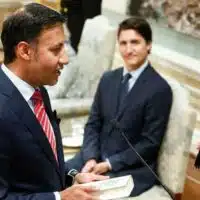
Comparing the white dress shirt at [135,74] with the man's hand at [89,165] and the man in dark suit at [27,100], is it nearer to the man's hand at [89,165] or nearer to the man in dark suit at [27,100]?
the man's hand at [89,165]

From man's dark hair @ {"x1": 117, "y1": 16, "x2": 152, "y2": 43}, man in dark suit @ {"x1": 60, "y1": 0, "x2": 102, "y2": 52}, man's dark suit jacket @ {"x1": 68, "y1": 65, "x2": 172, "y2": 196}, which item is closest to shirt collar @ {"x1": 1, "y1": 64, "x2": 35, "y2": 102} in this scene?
man's dark suit jacket @ {"x1": 68, "y1": 65, "x2": 172, "y2": 196}

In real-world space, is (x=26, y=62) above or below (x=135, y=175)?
above

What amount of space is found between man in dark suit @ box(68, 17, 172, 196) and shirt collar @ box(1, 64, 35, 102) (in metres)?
0.92

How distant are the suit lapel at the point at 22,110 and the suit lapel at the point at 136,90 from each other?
94cm

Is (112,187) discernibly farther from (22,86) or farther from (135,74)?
(135,74)

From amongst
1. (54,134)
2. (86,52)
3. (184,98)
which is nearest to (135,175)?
(184,98)

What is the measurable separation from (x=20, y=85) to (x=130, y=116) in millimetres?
956

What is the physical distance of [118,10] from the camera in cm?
335

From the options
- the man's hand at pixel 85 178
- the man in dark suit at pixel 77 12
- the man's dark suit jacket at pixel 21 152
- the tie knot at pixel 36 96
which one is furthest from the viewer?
the man in dark suit at pixel 77 12

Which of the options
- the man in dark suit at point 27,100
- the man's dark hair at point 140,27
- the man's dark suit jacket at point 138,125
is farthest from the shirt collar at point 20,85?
the man's dark hair at point 140,27

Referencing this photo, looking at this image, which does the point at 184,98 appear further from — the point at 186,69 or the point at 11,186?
the point at 11,186

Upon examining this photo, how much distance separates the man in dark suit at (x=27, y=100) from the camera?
43.2 inches

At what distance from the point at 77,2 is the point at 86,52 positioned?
1249 mm

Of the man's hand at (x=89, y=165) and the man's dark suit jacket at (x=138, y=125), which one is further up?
the man's dark suit jacket at (x=138, y=125)
